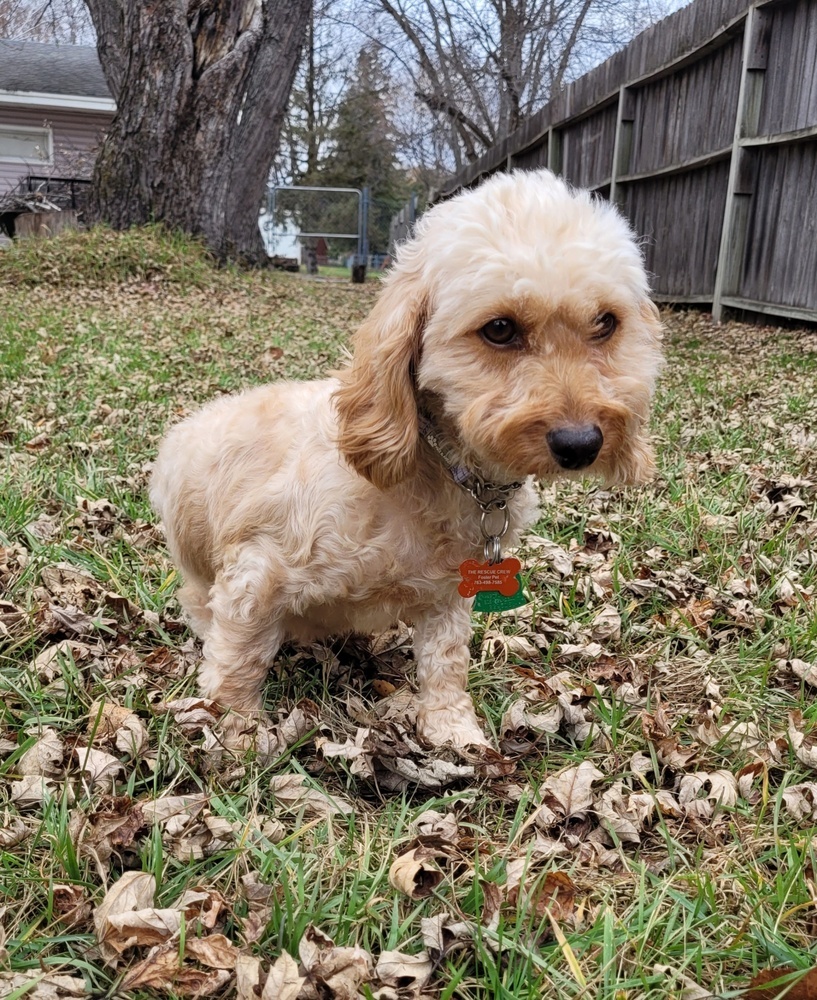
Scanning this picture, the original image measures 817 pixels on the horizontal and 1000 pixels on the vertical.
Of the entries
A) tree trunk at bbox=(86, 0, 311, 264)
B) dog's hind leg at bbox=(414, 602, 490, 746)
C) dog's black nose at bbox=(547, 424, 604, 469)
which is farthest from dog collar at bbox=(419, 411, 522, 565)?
tree trunk at bbox=(86, 0, 311, 264)

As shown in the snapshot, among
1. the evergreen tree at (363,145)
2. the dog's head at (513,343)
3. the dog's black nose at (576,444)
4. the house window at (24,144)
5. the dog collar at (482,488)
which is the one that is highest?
the evergreen tree at (363,145)

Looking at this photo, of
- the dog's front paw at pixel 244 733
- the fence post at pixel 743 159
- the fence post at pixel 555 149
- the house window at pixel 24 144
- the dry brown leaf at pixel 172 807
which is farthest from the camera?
the house window at pixel 24 144

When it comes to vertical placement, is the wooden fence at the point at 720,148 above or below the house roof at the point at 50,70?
below

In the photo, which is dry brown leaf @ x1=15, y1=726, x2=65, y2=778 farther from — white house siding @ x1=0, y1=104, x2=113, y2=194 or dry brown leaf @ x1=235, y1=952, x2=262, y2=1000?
white house siding @ x1=0, y1=104, x2=113, y2=194

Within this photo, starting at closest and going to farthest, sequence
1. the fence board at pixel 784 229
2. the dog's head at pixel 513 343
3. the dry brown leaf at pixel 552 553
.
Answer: the dog's head at pixel 513 343 → the dry brown leaf at pixel 552 553 → the fence board at pixel 784 229

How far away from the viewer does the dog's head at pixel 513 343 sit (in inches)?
88.4

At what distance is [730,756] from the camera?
264cm

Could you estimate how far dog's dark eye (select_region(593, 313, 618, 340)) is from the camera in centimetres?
239

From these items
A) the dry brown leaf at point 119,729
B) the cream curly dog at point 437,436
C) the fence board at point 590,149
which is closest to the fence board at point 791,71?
the fence board at point 590,149

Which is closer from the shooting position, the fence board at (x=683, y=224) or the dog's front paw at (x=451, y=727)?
the dog's front paw at (x=451, y=727)

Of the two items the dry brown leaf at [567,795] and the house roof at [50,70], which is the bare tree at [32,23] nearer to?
the house roof at [50,70]

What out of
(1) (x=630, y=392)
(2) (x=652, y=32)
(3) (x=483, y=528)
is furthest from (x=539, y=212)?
(2) (x=652, y=32)

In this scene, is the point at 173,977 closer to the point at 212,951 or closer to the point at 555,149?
the point at 212,951

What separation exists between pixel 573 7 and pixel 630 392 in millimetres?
25171
